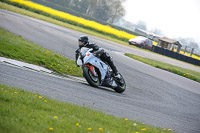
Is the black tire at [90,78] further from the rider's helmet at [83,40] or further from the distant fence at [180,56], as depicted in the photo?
the distant fence at [180,56]

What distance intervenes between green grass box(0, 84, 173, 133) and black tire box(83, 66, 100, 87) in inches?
110

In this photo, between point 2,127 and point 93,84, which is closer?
point 2,127

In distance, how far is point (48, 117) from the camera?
206 inches

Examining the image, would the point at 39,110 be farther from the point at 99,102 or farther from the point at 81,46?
the point at 81,46

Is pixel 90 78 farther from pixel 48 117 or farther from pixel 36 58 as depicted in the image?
pixel 48 117

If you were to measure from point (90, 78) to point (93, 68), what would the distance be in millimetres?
329

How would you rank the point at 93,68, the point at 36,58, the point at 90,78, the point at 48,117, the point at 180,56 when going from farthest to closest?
the point at 180,56
the point at 36,58
the point at 90,78
the point at 93,68
the point at 48,117

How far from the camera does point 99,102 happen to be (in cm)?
762

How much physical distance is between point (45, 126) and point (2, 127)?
671 mm

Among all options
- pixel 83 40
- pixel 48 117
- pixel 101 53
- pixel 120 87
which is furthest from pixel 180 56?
pixel 48 117

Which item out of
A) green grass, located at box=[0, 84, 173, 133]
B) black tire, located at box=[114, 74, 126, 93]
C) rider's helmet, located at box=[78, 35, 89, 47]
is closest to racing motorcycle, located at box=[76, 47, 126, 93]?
rider's helmet, located at box=[78, 35, 89, 47]

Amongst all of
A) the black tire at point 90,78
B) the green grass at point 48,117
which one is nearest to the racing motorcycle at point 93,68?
the black tire at point 90,78

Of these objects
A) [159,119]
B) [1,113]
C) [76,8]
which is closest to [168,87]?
[159,119]

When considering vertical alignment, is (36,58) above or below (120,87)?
above
